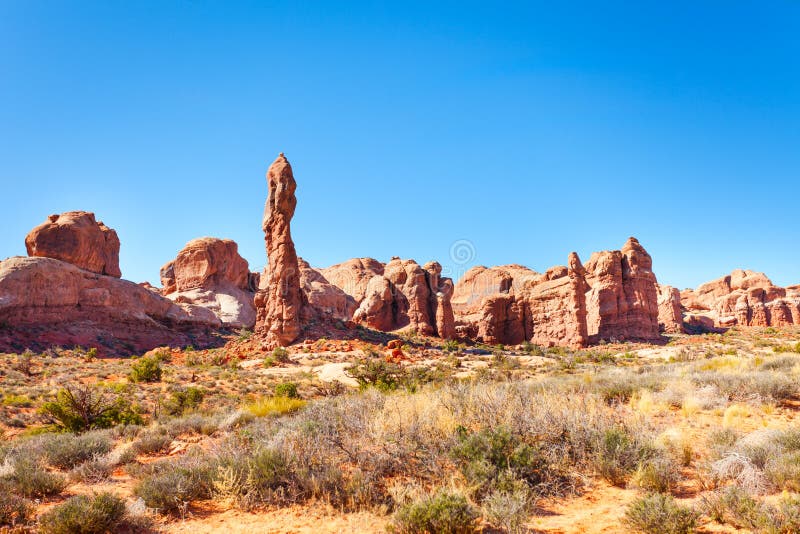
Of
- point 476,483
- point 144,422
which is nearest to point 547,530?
point 476,483

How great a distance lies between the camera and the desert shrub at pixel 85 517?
4.39 m

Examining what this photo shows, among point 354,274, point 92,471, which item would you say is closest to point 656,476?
point 92,471

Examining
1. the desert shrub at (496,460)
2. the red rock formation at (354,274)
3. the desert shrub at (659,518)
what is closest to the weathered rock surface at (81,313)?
the red rock formation at (354,274)

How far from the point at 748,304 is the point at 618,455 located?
77.6m

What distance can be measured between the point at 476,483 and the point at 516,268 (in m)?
65.6

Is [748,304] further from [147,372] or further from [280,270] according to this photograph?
[147,372]

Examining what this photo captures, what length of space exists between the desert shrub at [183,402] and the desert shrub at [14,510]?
7911mm

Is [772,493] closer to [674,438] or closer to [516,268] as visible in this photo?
[674,438]

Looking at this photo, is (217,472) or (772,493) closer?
(772,493)

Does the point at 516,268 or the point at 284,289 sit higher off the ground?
the point at 516,268

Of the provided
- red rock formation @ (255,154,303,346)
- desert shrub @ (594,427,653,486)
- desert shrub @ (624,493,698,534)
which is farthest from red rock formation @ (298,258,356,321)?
desert shrub @ (624,493,698,534)

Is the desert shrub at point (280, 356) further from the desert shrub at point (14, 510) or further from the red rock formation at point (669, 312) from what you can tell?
the red rock formation at point (669, 312)

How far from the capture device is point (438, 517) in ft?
13.4

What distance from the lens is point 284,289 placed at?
3041 cm
